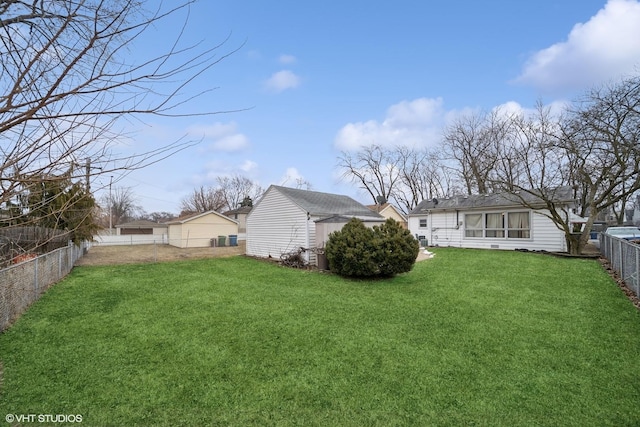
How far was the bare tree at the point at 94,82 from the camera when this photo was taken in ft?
5.07

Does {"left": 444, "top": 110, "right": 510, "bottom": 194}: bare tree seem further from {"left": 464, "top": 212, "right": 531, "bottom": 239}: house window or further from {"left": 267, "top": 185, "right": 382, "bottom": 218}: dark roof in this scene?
{"left": 267, "top": 185, "right": 382, "bottom": 218}: dark roof

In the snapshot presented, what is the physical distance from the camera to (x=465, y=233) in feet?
60.6

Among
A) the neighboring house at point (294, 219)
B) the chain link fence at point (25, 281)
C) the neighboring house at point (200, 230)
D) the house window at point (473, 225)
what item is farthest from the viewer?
the neighboring house at point (200, 230)

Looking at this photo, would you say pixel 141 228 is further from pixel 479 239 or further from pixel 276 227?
pixel 479 239

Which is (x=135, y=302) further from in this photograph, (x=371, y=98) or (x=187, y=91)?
(x=371, y=98)

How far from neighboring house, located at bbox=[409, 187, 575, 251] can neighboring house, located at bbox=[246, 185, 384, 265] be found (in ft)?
16.7

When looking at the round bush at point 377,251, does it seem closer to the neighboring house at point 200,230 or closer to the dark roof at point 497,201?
the dark roof at point 497,201

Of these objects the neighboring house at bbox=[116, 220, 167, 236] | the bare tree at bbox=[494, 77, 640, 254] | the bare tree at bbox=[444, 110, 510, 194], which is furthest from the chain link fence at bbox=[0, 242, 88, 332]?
the neighboring house at bbox=[116, 220, 167, 236]

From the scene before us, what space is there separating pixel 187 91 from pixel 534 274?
37.5ft

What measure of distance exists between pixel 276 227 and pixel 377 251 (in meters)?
6.93

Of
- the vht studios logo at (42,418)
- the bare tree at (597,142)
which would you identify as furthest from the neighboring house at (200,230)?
the vht studios logo at (42,418)

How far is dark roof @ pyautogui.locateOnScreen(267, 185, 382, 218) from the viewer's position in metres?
14.4

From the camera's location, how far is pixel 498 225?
17.2 m

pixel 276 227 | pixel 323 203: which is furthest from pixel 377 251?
pixel 276 227
